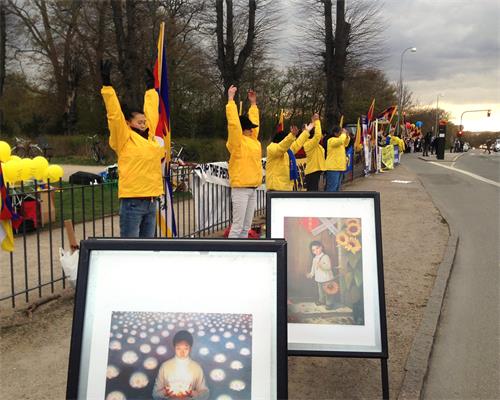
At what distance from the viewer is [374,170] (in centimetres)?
2267

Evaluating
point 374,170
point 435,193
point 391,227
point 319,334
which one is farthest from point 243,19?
point 319,334

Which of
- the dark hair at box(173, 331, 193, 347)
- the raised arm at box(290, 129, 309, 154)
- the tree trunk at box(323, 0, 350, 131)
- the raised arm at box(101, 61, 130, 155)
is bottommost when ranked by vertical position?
the dark hair at box(173, 331, 193, 347)

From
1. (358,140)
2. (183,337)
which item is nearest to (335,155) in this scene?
(358,140)

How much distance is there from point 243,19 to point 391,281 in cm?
1808

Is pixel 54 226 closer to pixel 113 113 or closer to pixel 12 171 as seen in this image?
pixel 12 171

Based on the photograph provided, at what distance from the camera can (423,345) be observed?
4.26 metres

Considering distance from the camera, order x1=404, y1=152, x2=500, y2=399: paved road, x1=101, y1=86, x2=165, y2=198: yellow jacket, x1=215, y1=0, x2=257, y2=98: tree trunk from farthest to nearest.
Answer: x1=215, y1=0, x2=257, y2=98: tree trunk, x1=101, y1=86, x2=165, y2=198: yellow jacket, x1=404, y1=152, x2=500, y2=399: paved road

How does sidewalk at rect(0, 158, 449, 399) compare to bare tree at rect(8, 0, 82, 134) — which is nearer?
sidewalk at rect(0, 158, 449, 399)

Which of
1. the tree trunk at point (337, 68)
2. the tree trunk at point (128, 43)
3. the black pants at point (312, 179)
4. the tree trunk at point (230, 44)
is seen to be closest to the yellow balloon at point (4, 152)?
the black pants at point (312, 179)

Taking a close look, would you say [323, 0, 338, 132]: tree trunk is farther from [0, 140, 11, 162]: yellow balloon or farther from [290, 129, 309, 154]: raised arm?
[0, 140, 11, 162]: yellow balloon

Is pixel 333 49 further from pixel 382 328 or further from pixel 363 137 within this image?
pixel 382 328

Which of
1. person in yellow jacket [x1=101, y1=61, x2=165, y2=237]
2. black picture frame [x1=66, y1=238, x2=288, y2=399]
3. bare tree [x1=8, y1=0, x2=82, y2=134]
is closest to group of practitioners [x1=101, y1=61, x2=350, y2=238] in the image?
person in yellow jacket [x1=101, y1=61, x2=165, y2=237]

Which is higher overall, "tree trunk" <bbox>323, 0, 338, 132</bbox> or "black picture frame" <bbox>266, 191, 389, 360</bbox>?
"tree trunk" <bbox>323, 0, 338, 132</bbox>

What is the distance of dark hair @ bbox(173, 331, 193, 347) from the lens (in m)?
2.03
